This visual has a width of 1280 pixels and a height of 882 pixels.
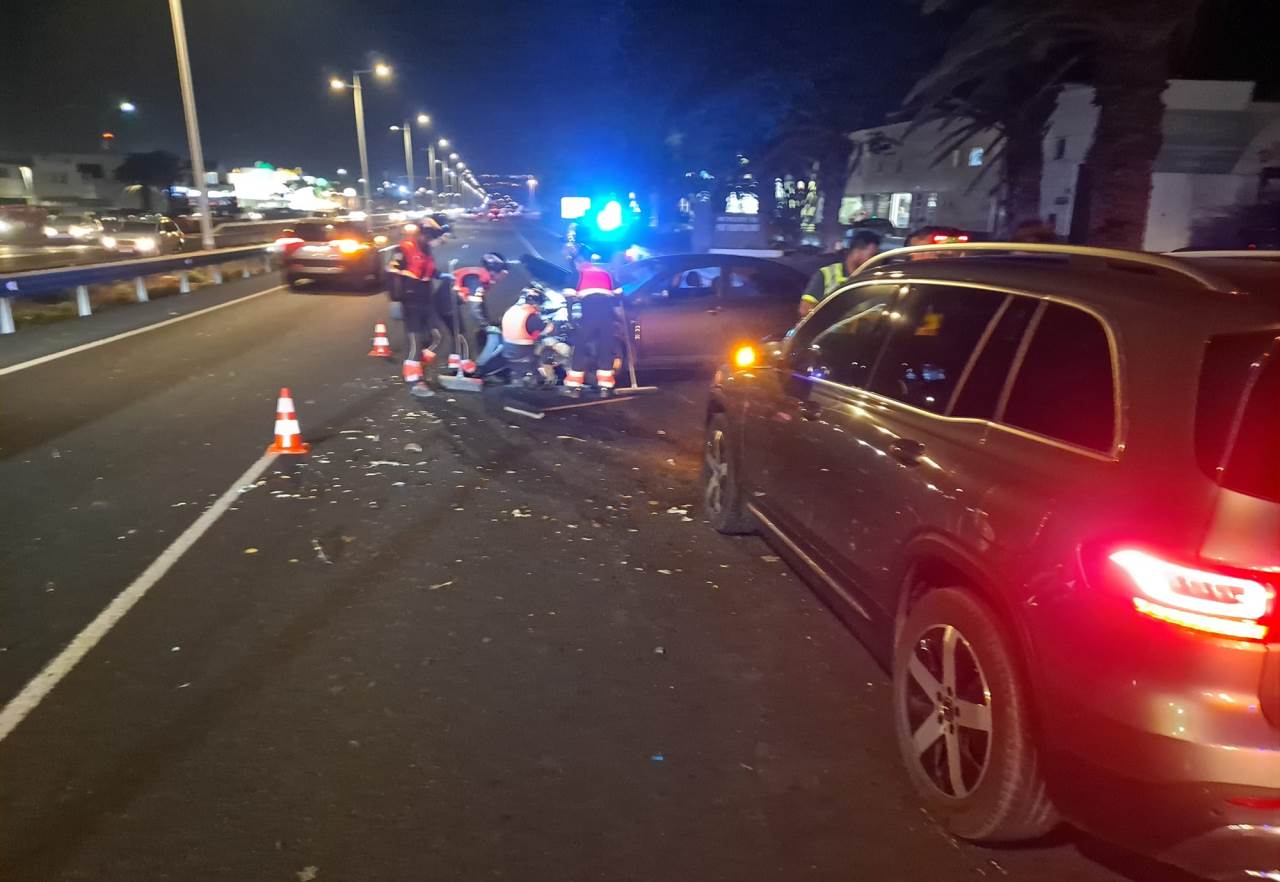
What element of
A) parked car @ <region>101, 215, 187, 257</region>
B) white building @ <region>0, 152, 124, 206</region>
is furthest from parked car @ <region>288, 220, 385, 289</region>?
white building @ <region>0, 152, 124, 206</region>

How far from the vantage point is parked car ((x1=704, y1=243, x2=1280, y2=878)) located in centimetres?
237

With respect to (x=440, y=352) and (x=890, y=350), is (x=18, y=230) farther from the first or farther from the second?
(x=890, y=350)

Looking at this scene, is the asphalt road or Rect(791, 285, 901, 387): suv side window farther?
Rect(791, 285, 901, 387): suv side window

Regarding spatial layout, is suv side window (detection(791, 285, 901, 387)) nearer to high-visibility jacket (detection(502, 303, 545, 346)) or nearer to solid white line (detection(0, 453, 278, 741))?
solid white line (detection(0, 453, 278, 741))

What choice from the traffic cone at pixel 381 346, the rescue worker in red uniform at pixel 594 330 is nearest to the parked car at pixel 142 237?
the traffic cone at pixel 381 346

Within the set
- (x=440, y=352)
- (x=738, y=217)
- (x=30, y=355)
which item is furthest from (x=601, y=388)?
(x=738, y=217)

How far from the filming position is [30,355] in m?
13.0

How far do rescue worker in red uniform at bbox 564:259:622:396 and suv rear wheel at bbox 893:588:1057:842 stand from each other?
7183mm

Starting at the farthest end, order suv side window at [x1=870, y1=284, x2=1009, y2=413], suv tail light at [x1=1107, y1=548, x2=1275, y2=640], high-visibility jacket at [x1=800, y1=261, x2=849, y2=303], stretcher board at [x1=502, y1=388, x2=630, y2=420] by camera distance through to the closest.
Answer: stretcher board at [x1=502, y1=388, x2=630, y2=420] < high-visibility jacket at [x1=800, y1=261, x2=849, y2=303] < suv side window at [x1=870, y1=284, x2=1009, y2=413] < suv tail light at [x1=1107, y1=548, x2=1275, y2=640]

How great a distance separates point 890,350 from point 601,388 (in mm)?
A: 7020

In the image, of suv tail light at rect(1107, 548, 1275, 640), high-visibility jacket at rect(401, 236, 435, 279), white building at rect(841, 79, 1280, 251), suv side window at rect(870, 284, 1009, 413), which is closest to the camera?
suv tail light at rect(1107, 548, 1275, 640)

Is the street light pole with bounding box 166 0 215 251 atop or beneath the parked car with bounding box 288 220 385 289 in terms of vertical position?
atop

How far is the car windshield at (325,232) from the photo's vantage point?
23.9 m

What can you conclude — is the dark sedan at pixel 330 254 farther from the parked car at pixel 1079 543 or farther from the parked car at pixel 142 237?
the parked car at pixel 1079 543
